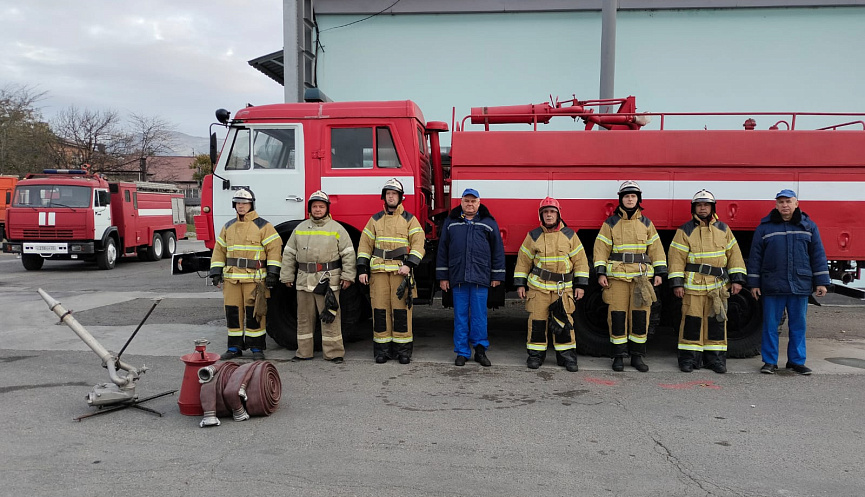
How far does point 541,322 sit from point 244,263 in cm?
319

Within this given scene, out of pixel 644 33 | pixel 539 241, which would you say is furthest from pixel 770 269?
pixel 644 33

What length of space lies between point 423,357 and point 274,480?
122 inches

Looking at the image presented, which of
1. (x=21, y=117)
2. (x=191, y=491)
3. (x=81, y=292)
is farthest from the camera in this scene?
(x=21, y=117)

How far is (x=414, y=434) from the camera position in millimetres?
4070

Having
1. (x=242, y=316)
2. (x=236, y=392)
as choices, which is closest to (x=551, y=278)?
(x=236, y=392)

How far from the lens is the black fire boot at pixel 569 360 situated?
578 centimetres

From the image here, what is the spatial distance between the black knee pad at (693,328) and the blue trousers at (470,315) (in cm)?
206

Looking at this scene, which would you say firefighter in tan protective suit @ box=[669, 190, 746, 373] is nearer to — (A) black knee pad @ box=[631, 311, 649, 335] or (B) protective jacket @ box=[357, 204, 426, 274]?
(A) black knee pad @ box=[631, 311, 649, 335]

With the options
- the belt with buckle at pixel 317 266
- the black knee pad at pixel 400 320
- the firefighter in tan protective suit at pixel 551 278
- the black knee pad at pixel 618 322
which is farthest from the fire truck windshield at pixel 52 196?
the black knee pad at pixel 618 322

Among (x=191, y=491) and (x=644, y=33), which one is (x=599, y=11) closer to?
(x=644, y=33)

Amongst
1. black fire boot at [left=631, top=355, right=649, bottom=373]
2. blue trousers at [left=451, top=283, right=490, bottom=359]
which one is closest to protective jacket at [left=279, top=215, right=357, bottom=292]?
blue trousers at [left=451, top=283, right=490, bottom=359]

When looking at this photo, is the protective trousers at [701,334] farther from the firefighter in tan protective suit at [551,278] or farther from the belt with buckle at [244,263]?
the belt with buckle at [244,263]

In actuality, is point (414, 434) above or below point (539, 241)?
below

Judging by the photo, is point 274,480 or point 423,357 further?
point 423,357
